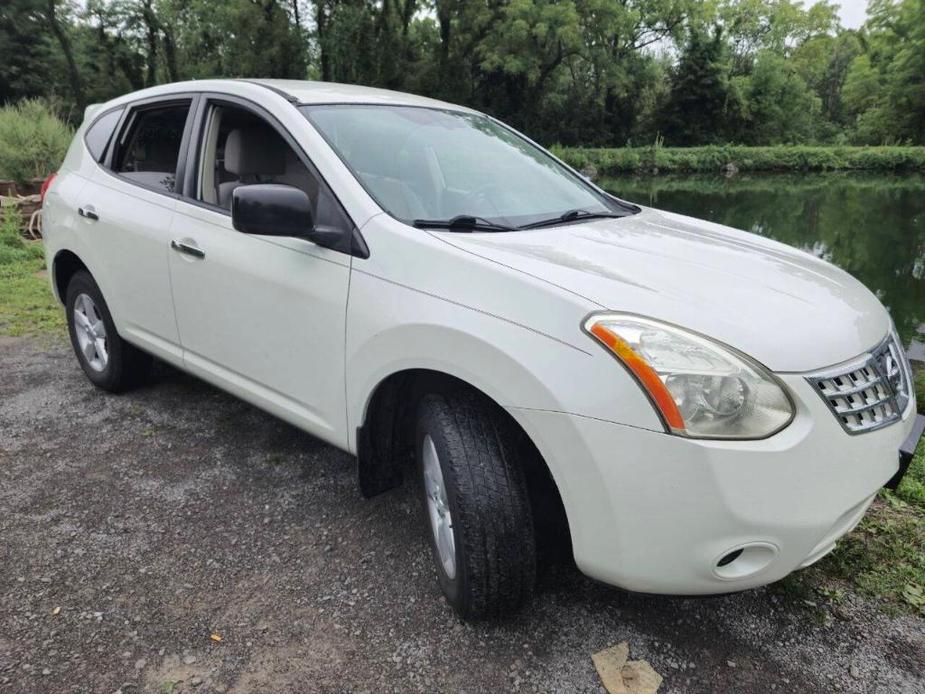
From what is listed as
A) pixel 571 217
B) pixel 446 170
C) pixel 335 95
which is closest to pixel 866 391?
pixel 571 217

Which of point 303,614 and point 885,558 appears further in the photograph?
point 885,558

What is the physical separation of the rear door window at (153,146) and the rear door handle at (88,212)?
0.75 feet

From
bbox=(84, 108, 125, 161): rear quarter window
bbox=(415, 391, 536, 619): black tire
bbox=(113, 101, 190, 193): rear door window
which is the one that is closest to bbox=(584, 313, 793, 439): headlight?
bbox=(415, 391, 536, 619): black tire

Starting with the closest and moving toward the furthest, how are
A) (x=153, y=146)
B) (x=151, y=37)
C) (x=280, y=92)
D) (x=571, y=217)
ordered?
(x=571, y=217) → (x=280, y=92) → (x=153, y=146) → (x=151, y=37)

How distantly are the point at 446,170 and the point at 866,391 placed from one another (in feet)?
5.35

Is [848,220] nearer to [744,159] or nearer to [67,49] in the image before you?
[744,159]

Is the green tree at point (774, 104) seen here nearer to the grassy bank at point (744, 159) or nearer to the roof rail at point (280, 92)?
the grassy bank at point (744, 159)

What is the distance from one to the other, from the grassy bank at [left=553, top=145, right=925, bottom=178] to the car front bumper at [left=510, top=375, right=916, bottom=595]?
34614mm

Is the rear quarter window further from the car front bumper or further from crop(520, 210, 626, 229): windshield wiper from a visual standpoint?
the car front bumper

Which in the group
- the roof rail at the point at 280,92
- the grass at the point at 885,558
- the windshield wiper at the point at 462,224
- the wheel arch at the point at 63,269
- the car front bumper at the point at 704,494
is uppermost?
the roof rail at the point at 280,92

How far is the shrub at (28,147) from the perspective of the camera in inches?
410

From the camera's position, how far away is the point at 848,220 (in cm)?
1422

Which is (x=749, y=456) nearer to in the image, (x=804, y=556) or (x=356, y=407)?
(x=804, y=556)

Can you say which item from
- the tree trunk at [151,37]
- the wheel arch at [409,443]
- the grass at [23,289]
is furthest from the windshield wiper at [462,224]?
the tree trunk at [151,37]
